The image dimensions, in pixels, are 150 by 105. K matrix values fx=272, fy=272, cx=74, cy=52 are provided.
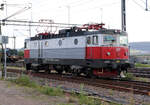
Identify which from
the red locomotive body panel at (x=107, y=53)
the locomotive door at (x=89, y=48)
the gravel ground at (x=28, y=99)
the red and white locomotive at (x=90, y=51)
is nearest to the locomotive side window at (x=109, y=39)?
the red and white locomotive at (x=90, y=51)

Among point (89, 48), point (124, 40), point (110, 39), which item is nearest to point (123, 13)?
point (124, 40)

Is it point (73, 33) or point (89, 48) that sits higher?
point (73, 33)

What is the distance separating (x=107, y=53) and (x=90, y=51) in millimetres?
1199

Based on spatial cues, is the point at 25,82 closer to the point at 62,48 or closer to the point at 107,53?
the point at 107,53

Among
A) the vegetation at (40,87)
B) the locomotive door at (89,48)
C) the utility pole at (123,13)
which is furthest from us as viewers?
the utility pole at (123,13)

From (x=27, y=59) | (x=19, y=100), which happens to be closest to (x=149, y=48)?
(x=27, y=59)

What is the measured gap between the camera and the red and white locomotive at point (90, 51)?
1750 centimetres

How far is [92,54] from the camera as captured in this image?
1786 cm

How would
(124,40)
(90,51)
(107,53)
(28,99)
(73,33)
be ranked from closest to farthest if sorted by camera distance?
(28,99), (107,53), (90,51), (124,40), (73,33)

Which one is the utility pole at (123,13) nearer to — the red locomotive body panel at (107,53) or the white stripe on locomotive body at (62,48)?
the white stripe on locomotive body at (62,48)

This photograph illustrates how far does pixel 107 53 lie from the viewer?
17469 millimetres

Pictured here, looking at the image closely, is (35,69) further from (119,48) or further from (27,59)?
(119,48)

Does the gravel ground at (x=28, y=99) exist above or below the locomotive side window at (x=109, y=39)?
below

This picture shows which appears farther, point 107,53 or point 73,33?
point 73,33
